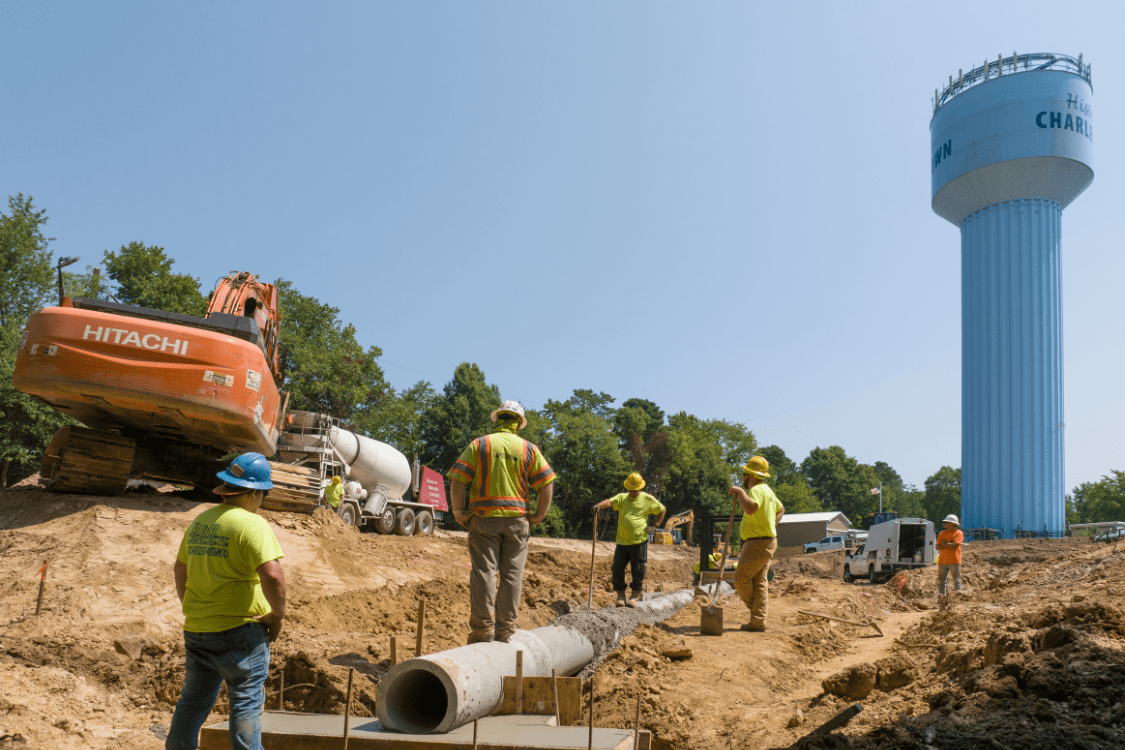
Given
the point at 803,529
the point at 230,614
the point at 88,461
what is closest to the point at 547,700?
the point at 230,614

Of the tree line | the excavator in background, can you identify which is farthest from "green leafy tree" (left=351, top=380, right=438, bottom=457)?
the excavator in background

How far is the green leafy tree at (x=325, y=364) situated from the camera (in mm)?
41281

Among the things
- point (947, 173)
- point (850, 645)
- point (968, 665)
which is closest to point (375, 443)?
point (850, 645)

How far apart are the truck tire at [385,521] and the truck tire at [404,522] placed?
296mm

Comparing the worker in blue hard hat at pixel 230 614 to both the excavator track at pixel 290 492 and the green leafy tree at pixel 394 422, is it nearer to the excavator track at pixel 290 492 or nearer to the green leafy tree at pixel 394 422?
the excavator track at pixel 290 492

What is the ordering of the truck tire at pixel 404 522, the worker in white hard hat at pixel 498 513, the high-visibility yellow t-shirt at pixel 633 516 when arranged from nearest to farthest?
the worker in white hard hat at pixel 498 513 < the high-visibility yellow t-shirt at pixel 633 516 < the truck tire at pixel 404 522

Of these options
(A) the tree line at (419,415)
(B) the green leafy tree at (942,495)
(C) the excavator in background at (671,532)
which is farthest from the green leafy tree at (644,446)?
(B) the green leafy tree at (942,495)

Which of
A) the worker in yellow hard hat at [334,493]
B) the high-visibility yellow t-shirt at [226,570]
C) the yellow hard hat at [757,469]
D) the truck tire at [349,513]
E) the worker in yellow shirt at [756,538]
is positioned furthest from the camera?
the truck tire at [349,513]

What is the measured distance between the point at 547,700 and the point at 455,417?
46142mm

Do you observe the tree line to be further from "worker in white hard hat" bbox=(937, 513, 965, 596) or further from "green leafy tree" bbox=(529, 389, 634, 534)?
"worker in white hard hat" bbox=(937, 513, 965, 596)

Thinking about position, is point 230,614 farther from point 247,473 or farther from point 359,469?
point 359,469

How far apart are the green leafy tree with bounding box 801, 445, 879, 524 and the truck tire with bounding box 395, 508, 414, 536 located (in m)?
77.3

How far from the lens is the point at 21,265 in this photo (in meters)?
30.3

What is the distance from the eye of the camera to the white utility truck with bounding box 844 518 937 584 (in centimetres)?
2353
